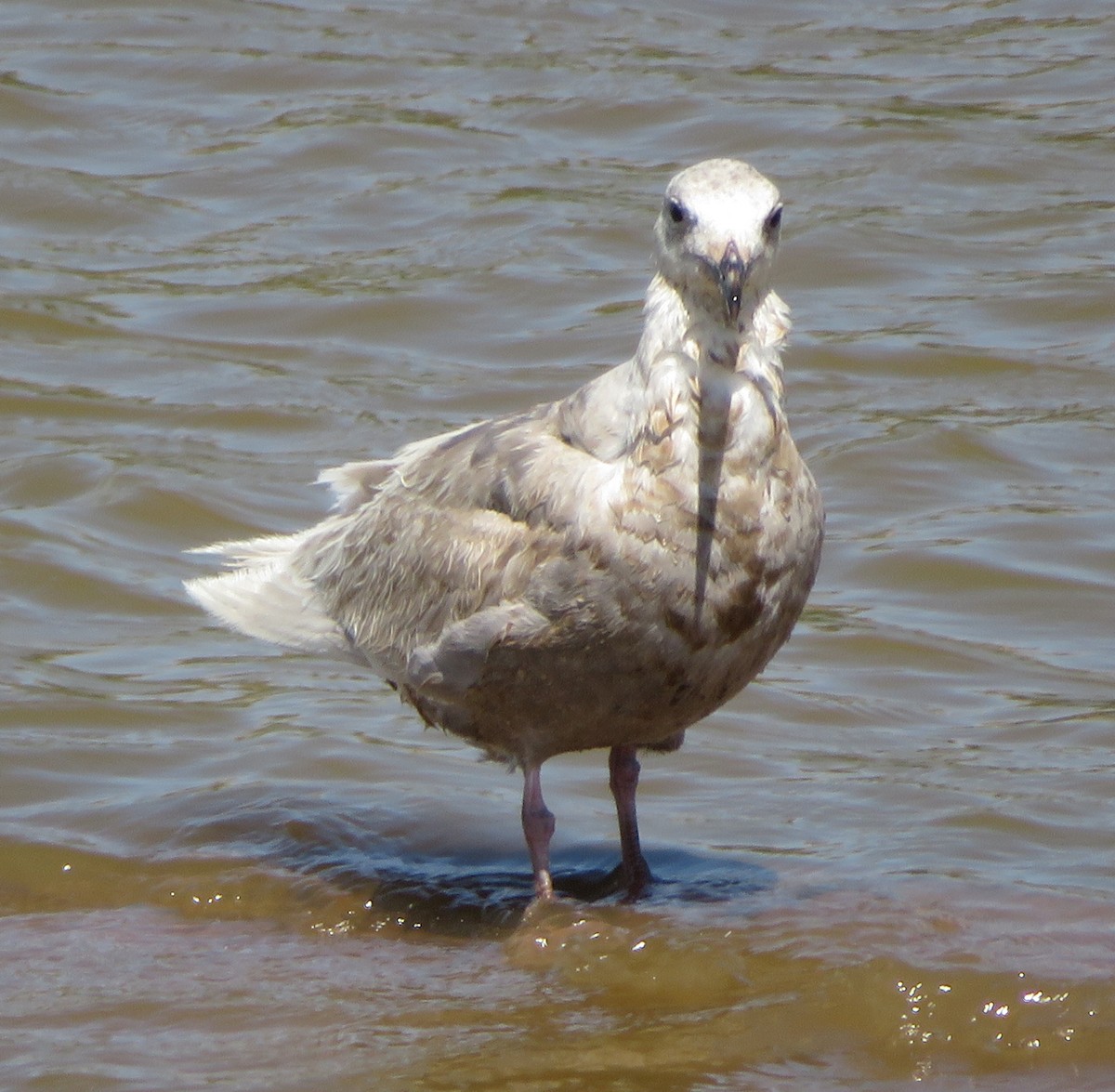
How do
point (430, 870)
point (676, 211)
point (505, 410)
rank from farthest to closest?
point (505, 410), point (430, 870), point (676, 211)

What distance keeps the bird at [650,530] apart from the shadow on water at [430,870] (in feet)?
0.93

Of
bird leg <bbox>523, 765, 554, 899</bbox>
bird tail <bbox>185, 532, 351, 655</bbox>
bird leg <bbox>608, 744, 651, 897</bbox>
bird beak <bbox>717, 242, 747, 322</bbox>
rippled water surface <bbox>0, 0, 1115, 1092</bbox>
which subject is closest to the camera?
bird beak <bbox>717, 242, 747, 322</bbox>

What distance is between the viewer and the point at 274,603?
276 inches

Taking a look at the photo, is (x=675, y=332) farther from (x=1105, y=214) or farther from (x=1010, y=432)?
A: (x=1105, y=214)

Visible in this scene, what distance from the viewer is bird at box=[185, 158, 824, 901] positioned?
5496mm

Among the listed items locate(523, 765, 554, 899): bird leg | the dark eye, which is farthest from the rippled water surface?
the dark eye

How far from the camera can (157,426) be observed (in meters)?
10.5

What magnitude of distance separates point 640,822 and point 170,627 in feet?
8.09

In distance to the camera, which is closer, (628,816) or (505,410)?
(628,816)

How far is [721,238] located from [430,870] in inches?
86.2

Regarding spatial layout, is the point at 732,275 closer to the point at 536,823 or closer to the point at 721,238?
the point at 721,238

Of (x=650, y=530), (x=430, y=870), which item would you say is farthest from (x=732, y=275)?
(x=430, y=870)

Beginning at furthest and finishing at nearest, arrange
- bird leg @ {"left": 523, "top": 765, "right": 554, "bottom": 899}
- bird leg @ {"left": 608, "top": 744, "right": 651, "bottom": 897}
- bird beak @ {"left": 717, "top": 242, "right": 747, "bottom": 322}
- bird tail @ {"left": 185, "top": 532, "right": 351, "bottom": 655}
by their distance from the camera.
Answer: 1. bird tail @ {"left": 185, "top": 532, "right": 351, "bottom": 655}
2. bird leg @ {"left": 608, "top": 744, "right": 651, "bottom": 897}
3. bird leg @ {"left": 523, "top": 765, "right": 554, "bottom": 899}
4. bird beak @ {"left": 717, "top": 242, "right": 747, "bottom": 322}

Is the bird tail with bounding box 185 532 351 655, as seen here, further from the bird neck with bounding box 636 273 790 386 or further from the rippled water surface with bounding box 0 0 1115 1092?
the bird neck with bounding box 636 273 790 386
